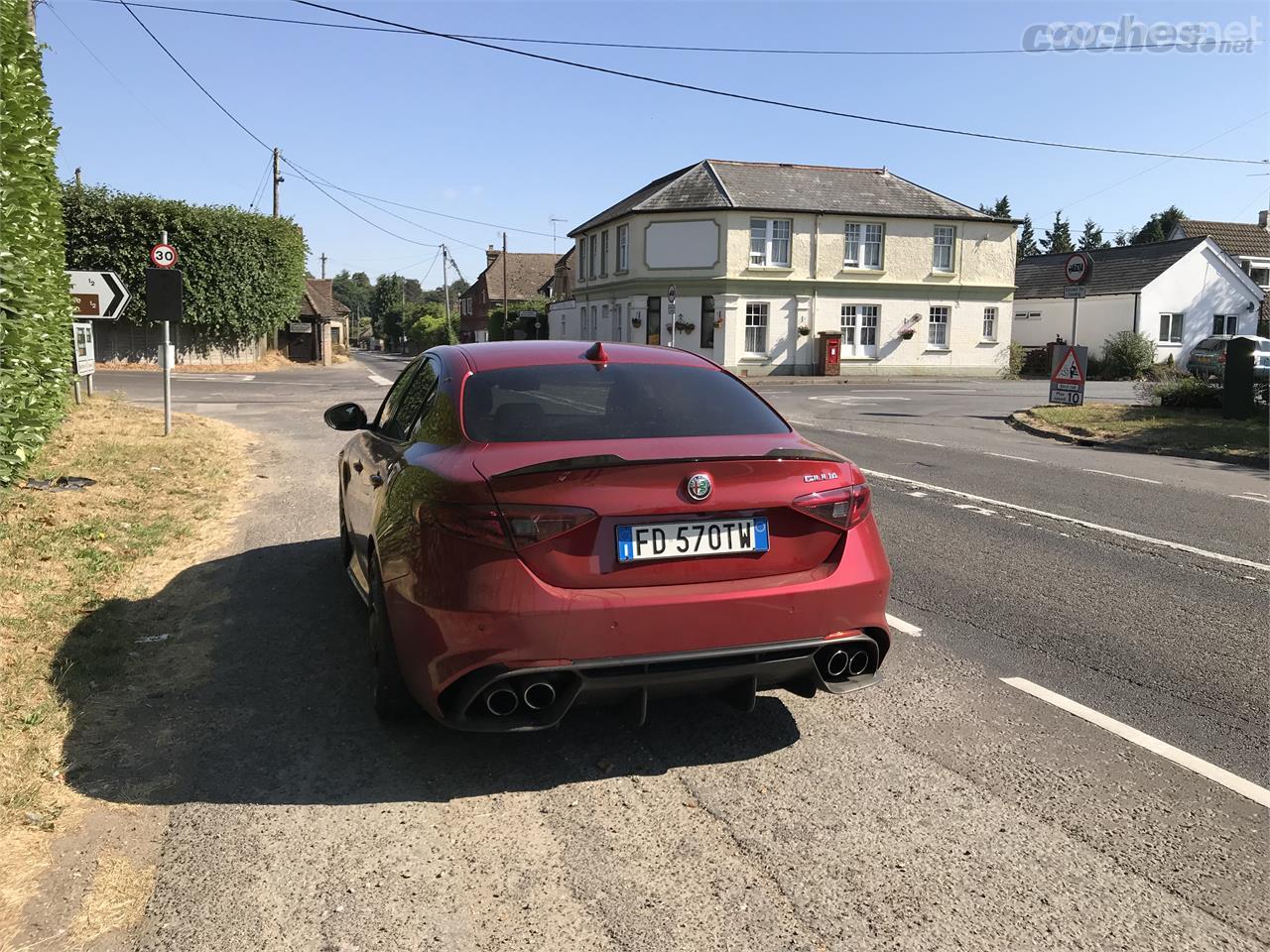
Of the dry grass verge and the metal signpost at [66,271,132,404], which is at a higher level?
the metal signpost at [66,271,132,404]

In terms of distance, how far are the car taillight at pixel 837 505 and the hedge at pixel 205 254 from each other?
108 ft

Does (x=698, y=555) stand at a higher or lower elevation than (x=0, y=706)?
higher

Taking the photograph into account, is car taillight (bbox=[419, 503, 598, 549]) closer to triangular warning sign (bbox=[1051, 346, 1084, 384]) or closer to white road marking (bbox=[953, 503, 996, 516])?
white road marking (bbox=[953, 503, 996, 516])

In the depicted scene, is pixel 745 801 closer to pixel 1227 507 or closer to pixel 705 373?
pixel 705 373

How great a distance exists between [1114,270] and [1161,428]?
A: 120 feet

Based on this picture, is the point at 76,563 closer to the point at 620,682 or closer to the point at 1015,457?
the point at 620,682

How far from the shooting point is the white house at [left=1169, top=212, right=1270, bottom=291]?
55594 mm

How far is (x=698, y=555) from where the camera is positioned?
335cm

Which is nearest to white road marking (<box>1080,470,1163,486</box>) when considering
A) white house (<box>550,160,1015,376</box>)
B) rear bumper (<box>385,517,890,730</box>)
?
rear bumper (<box>385,517,890,730</box>)

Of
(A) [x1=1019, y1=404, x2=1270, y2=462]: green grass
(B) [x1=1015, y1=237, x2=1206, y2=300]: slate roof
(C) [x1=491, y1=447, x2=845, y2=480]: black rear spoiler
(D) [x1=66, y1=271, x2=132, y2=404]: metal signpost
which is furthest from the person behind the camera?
(B) [x1=1015, y1=237, x2=1206, y2=300]: slate roof

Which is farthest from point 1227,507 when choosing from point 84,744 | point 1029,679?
point 84,744

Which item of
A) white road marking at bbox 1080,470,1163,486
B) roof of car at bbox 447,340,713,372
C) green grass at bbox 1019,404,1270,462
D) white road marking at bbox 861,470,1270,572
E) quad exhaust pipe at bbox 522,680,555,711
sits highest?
roof of car at bbox 447,340,713,372

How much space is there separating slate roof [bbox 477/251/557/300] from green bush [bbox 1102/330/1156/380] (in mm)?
50489

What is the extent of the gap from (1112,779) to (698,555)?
171 centimetres
